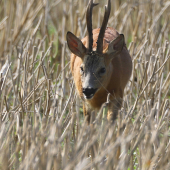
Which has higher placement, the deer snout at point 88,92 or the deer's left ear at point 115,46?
the deer's left ear at point 115,46

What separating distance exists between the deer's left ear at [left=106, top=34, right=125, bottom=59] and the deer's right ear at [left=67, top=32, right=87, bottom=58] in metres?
0.27

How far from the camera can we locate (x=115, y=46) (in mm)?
3963

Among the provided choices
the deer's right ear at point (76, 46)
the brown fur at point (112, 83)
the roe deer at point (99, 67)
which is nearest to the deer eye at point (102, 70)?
A: the roe deer at point (99, 67)

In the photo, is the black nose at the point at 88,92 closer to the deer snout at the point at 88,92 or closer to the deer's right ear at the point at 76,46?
the deer snout at the point at 88,92

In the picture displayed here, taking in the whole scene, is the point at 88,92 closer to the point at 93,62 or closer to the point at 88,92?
the point at 88,92

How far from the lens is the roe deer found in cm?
365

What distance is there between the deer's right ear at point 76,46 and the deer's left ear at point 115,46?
0.89 feet

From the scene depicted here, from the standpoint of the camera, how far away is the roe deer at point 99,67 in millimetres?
3647

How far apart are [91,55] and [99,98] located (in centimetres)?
56

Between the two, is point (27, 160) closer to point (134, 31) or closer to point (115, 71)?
point (115, 71)

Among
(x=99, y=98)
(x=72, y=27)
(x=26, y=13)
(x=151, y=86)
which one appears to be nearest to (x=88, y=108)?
(x=99, y=98)

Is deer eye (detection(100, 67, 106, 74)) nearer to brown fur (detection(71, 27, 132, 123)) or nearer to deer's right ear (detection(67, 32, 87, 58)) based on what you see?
brown fur (detection(71, 27, 132, 123))

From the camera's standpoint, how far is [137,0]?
7188 millimetres

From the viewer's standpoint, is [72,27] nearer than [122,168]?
No
